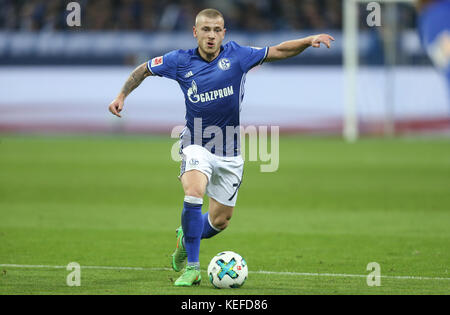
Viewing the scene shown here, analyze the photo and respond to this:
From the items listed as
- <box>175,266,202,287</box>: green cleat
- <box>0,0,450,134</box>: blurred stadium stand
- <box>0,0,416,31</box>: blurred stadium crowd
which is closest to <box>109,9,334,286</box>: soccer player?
<box>175,266,202,287</box>: green cleat

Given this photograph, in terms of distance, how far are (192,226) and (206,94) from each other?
1.24m

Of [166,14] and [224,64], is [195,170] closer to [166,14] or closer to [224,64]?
[224,64]

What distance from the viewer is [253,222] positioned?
41.4 feet

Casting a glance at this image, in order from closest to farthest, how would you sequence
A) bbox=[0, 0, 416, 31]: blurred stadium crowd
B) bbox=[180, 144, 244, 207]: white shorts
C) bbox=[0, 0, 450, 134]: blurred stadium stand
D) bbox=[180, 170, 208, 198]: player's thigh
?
bbox=[180, 170, 208, 198]: player's thigh, bbox=[180, 144, 244, 207]: white shorts, bbox=[0, 0, 450, 134]: blurred stadium stand, bbox=[0, 0, 416, 31]: blurred stadium crowd

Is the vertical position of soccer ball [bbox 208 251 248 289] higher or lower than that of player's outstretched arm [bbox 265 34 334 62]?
lower

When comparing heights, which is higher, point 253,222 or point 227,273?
point 253,222

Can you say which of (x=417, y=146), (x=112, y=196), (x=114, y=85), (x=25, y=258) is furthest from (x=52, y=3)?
(x=25, y=258)

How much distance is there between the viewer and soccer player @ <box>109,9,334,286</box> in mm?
8008

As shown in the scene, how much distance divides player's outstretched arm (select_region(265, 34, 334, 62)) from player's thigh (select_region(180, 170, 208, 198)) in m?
1.32

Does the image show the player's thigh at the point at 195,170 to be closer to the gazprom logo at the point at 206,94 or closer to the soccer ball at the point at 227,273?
the gazprom logo at the point at 206,94

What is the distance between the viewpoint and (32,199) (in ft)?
48.9

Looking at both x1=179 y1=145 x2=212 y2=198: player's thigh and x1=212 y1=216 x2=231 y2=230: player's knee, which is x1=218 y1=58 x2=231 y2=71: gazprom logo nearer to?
x1=179 y1=145 x2=212 y2=198: player's thigh

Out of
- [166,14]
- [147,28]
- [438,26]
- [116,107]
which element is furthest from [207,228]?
[166,14]

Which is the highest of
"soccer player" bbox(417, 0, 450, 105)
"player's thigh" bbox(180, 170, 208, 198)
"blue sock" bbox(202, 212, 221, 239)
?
"soccer player" bbox(417, 0, 450, 105)
